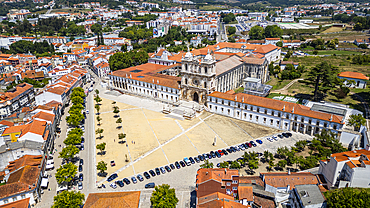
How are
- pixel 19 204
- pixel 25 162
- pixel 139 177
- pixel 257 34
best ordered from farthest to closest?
pixel 257 34 < pixel 25 162 < pixel 139 177 < pixel 19 204

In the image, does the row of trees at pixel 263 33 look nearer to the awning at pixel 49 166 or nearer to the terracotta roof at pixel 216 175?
the terracotta roof at pixel 216 175

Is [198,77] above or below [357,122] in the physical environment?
above

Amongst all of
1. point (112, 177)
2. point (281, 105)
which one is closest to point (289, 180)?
point (281, 105)

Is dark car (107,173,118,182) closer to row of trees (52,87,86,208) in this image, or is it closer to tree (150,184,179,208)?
row of trees (52,87,86,208)

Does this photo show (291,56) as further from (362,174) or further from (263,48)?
(362,174)

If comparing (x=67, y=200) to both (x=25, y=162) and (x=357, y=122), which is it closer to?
(x=25, y=162)

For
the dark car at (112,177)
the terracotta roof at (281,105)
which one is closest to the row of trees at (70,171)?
the dark car at (112,177)
